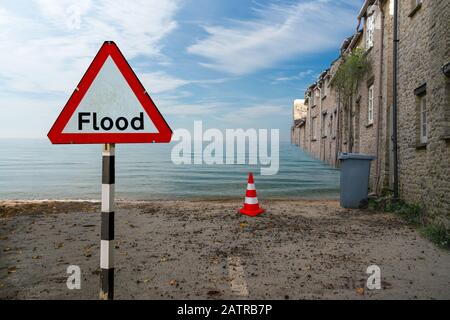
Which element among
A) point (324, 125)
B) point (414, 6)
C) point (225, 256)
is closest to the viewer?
point (225, 256)

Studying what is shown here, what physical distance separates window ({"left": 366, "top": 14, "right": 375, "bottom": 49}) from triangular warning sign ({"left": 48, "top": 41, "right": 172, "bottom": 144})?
12.7 meters

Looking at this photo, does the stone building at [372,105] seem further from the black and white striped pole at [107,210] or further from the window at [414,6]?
the black and white striped pole at [107,210]

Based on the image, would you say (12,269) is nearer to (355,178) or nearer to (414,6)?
(355,178)

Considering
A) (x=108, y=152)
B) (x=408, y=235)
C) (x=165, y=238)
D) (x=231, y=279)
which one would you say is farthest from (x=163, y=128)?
(x=408, y=235)

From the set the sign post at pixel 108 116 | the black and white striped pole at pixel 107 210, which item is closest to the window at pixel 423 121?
the sign post at pixel 108 116

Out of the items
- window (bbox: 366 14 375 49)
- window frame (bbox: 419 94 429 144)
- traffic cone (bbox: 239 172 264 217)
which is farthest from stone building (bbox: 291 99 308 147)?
traffic cone (bbox: 239 172 264 217)

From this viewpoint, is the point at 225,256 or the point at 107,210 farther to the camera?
the point at 225,256

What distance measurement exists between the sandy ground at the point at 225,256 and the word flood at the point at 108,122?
5.84 feet

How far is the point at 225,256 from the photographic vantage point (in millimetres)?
5477

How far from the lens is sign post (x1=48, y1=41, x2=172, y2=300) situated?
3.30 m

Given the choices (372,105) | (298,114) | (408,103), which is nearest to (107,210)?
(408,103)

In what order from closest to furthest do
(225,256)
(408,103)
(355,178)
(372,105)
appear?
(225,256), (408,103), (355,178), (372,105)

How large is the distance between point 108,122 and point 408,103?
345 inches
